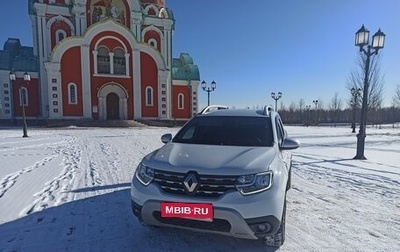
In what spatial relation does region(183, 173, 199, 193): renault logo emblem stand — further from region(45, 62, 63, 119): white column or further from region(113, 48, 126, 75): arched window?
region(113, 48, 126, 75): arched window

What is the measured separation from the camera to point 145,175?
309 centimetres

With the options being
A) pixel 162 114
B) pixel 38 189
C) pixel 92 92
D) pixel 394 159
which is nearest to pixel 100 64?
pixel 92 92

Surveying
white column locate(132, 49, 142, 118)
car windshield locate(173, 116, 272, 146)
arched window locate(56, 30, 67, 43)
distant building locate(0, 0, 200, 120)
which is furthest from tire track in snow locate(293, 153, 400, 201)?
arched window locate(56, 30, 67, 43)

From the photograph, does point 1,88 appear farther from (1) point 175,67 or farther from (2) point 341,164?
(2) point 341,164

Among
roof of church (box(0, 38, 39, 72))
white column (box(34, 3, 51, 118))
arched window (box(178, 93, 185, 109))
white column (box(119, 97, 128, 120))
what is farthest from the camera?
arched window (box(178, 93, 185, 109))

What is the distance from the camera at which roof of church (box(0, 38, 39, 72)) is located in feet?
95.7

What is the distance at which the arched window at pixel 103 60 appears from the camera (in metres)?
30.1

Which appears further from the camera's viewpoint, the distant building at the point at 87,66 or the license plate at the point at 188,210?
the distant building at the point at 87,66

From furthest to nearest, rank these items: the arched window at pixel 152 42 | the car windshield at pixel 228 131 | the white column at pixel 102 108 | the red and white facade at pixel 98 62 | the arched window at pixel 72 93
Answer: the arched window at pixel 152 42
the white column at pixel 102 108
the arched window at pixel 72 93
the red and white facade at pixel 98 62
the car windshield at pixel 228 131

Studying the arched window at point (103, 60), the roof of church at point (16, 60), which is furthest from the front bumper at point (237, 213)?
the roof of church at point (16, 60)

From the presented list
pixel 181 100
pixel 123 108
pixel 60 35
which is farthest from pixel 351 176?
pixel 60 35

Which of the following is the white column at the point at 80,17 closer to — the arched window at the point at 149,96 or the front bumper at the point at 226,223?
the arched window at the point at 149,96

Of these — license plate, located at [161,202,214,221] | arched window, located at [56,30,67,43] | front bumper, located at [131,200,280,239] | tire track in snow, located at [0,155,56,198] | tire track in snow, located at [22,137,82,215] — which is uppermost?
arched window, located at [56,30,67,43]

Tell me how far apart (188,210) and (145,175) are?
0.74 meters
